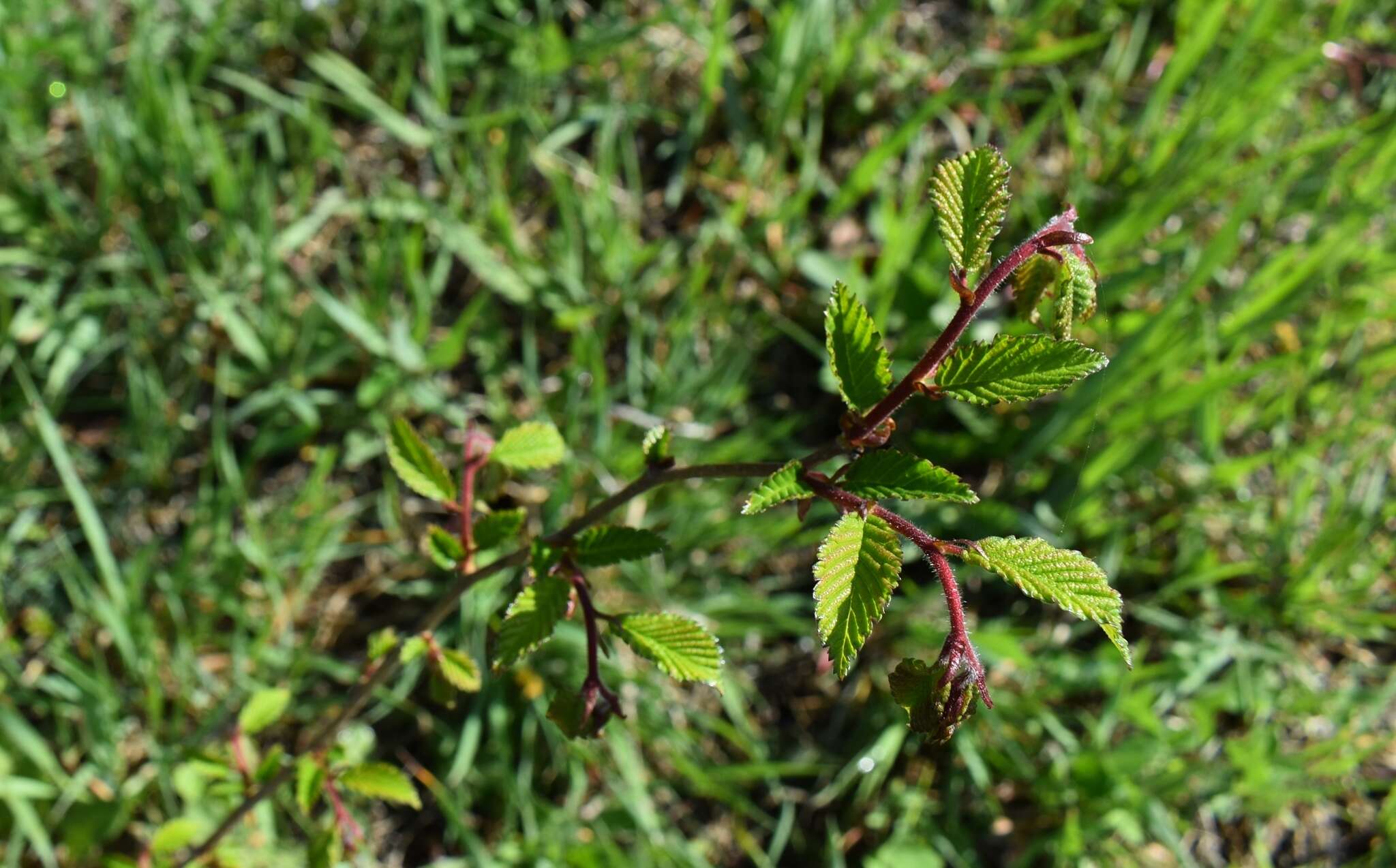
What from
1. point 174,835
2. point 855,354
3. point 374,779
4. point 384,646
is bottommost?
point 174,835

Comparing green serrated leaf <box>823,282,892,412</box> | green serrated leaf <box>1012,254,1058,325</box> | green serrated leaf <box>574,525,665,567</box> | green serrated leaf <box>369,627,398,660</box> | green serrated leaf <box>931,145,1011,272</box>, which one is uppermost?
green serrated leaf <box>931,145,1011,272</box>

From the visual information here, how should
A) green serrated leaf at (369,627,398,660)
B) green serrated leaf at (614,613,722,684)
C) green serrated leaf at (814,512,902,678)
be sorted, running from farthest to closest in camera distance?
1. green serrated leaf at (369,627,398,660)
2. green serrated leaf at (614,613,722,684)
3. green serrated leaf at (814,512,902,678)

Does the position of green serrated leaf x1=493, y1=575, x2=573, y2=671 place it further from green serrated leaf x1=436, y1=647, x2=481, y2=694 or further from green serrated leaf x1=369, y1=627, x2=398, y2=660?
green serrated leaf x1=369, y1=627, x2=398, y2=660

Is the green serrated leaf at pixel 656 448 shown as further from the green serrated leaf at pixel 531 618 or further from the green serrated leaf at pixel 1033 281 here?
the green serrated leaf at pixel 1033 281

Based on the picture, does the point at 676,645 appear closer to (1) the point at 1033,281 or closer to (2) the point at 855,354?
(2) the point at 855,354

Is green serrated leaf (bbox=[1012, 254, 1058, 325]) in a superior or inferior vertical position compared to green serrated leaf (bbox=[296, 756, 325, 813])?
superior

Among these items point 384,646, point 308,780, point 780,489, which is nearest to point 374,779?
point 308,780

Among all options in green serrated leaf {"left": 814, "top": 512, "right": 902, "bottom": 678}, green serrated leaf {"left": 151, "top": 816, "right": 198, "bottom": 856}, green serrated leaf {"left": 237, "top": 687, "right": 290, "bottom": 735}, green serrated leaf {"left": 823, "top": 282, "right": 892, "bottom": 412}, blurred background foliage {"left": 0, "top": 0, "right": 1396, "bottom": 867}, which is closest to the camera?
green serrated leaf {"left": 814, "top": 512, "right": 902, "bottom": 678}

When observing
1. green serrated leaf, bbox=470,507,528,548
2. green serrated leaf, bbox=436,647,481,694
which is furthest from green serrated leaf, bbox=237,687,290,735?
green serrated leaf, bbox=470,507,528,548

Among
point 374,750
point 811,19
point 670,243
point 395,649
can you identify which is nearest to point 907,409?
point 670,243
